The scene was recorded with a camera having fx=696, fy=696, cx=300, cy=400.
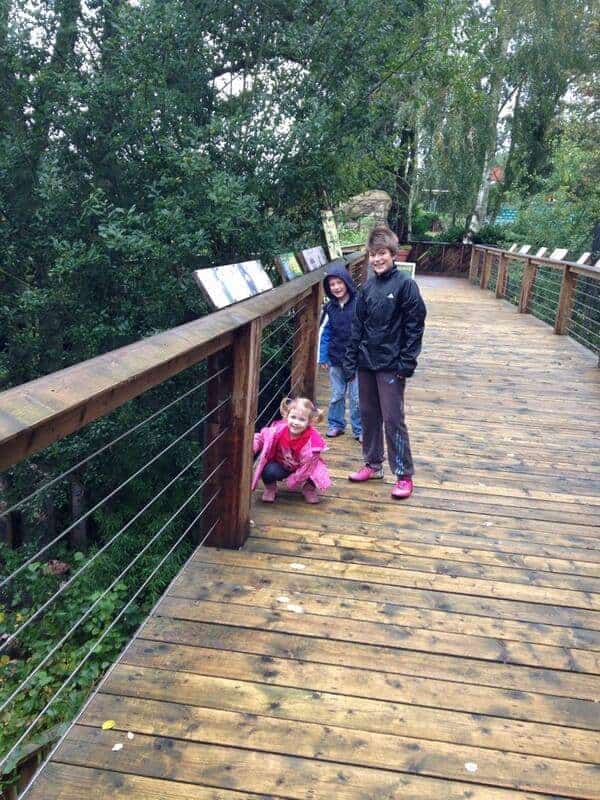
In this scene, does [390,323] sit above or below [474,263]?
above

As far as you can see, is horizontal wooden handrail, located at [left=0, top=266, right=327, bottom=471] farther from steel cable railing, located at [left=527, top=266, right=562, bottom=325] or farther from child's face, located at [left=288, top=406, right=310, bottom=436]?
steel cable railing, located at [left=527, top=266, right=562, bottom=325]

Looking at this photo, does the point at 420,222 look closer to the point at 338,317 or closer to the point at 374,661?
the point at 338,317

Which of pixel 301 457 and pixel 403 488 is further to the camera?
pixel 403 488

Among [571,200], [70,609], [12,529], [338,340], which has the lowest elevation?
[12,529]

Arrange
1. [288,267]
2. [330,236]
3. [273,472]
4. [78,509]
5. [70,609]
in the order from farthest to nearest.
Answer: [78,509], [330,236], [70,609], [288,267], [273,472]

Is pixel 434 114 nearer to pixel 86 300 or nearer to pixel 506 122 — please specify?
pixel 506 122

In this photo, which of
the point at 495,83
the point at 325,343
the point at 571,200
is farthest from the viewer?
the point at 495,83

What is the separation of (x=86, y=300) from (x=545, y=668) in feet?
24.4

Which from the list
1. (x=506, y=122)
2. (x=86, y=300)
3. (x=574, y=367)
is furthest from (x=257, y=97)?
(x=506, y=122)

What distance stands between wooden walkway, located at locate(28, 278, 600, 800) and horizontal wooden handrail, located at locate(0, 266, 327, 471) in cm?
94

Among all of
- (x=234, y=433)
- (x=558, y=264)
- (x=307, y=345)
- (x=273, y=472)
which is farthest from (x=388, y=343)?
(x=558, y=264)

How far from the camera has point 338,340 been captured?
188 inches

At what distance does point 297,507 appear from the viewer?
3.58m

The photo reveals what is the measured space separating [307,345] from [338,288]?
2.10 feet
